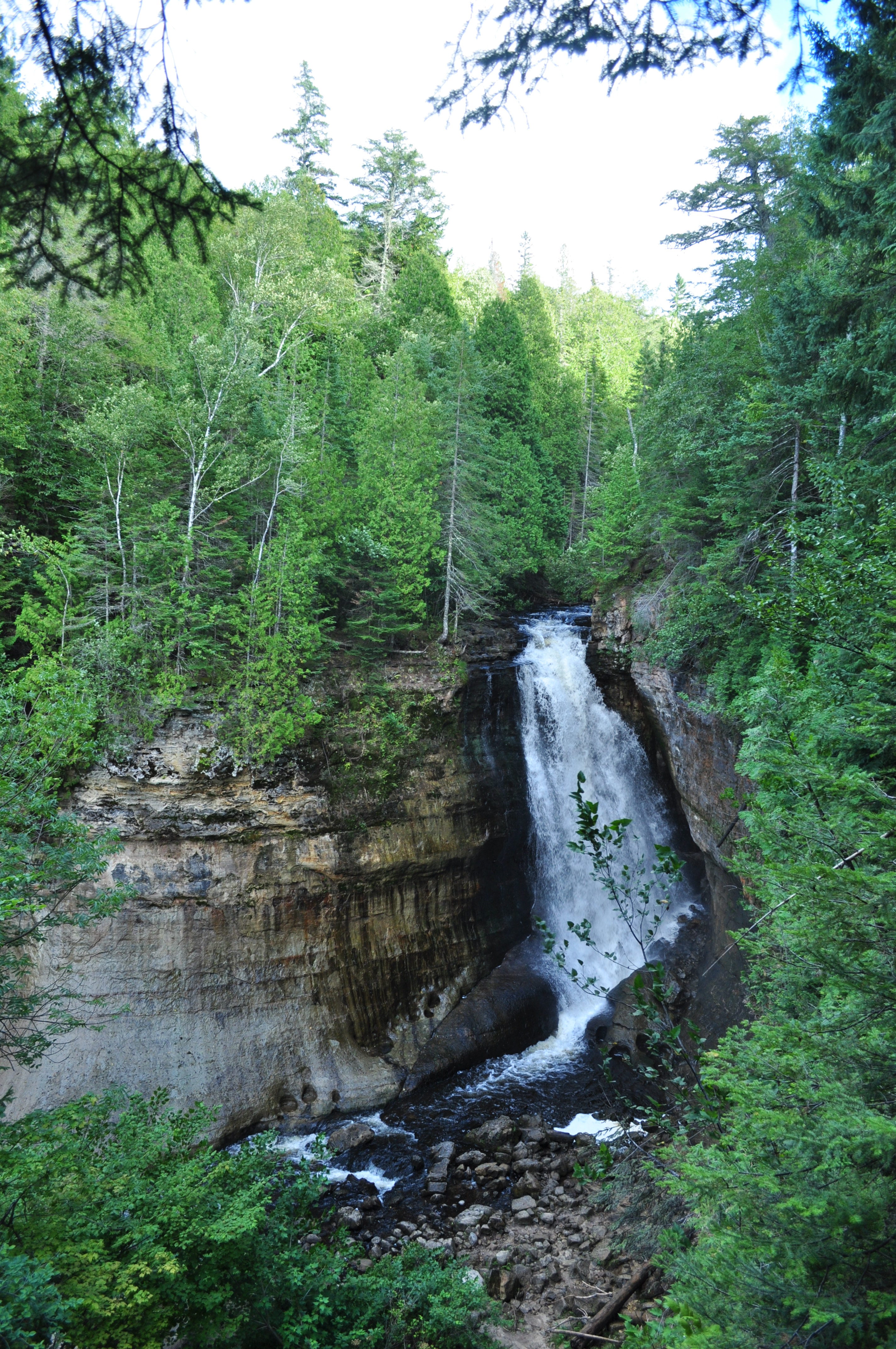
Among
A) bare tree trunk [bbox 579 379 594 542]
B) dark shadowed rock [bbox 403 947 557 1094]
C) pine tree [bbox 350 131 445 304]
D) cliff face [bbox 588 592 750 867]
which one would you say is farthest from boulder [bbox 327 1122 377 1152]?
pine tree [bbox 350 131 445 304]

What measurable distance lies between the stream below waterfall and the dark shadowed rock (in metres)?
0.27

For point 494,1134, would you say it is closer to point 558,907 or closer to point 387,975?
point 387,975

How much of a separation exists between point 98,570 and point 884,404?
15507mm

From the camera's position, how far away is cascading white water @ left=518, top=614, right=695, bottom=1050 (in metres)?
19.5

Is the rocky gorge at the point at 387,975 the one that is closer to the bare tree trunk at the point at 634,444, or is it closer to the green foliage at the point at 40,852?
the green foliage at the point at 40,852

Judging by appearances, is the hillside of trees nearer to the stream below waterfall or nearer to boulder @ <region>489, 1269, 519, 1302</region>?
boulder @ <region>489, 1269, 519, 1302</region>

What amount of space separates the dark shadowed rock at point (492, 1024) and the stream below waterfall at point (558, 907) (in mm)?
274

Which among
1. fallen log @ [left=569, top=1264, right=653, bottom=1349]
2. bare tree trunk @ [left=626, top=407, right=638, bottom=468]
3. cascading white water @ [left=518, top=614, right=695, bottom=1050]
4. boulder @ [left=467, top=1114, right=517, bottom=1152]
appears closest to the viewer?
fallen log @ [left=569, top=1264, right=653, bottom=1349]

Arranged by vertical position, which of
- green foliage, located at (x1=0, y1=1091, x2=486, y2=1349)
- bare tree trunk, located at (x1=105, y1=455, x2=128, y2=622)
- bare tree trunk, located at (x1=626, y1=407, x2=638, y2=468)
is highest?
bare tree trunk, located at (x1=626, y1=407, x2=638, y2=468)

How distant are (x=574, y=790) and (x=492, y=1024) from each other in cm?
703

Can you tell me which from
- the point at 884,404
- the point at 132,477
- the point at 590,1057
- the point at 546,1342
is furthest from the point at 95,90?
the point at 590,1057

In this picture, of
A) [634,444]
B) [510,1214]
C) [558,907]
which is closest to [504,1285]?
[510,1214]

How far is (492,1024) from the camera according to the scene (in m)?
16.8

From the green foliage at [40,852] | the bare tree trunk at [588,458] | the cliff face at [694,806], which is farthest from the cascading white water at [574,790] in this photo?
the bare tree trunk at [588,458]
